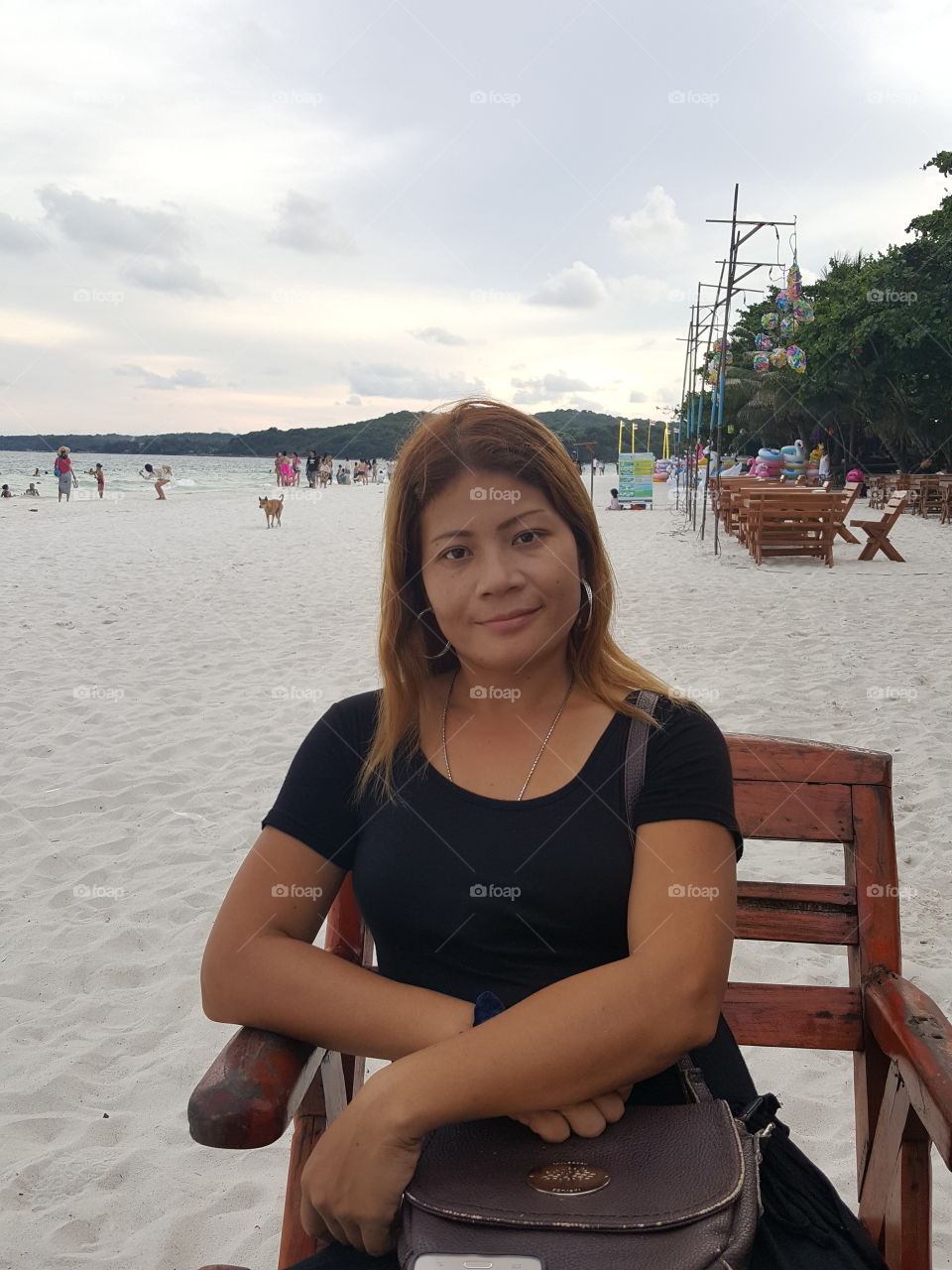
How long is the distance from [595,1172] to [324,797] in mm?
669

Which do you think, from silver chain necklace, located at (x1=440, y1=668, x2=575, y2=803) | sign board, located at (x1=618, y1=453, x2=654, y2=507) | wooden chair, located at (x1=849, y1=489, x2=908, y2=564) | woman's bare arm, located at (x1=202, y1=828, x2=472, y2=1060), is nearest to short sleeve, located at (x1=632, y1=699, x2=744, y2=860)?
silver chain necklace, located at (x1=440, y1=668, x2=575, y2=803)

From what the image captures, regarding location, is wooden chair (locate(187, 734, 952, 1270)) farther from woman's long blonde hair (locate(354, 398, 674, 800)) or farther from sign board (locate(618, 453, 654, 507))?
sign board (locate(618, 453, 654, 507))

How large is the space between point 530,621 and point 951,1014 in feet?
7.39

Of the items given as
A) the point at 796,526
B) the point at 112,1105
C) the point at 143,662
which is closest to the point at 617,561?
the point at 796,526

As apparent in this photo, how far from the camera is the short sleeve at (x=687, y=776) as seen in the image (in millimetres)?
1428

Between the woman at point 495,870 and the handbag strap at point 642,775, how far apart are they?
0.01 metres

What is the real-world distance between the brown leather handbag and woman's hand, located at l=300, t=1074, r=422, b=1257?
3 cm

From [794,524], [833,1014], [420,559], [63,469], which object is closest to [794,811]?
[833,1014]

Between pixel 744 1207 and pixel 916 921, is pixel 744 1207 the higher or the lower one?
the higher one

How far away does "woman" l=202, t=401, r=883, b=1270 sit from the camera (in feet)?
4.13

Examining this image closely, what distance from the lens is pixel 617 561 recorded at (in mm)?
15211

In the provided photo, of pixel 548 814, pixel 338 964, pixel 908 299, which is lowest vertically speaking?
pixel 338 964

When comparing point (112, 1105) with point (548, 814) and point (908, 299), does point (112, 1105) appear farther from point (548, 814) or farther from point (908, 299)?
point (908, 299)

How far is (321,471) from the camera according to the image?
4500 cm
